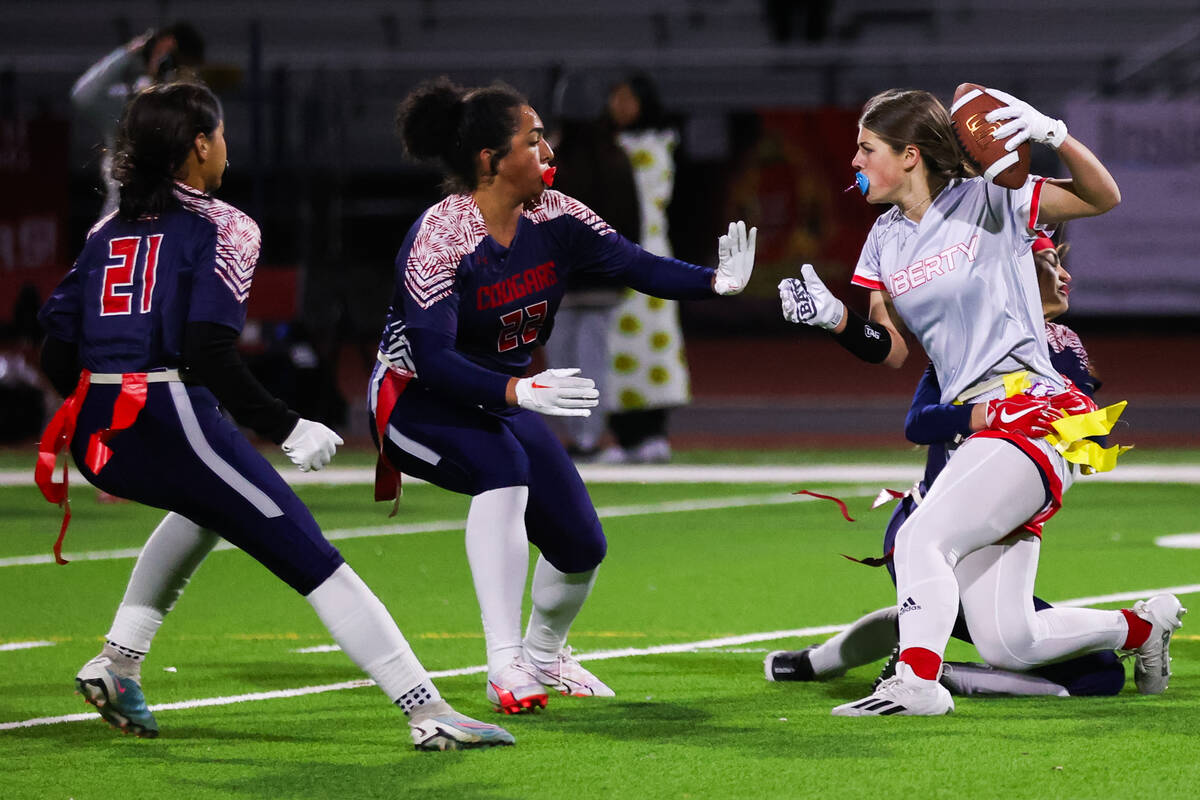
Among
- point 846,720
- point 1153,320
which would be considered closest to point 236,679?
point 846,720

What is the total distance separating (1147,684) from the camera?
516cm

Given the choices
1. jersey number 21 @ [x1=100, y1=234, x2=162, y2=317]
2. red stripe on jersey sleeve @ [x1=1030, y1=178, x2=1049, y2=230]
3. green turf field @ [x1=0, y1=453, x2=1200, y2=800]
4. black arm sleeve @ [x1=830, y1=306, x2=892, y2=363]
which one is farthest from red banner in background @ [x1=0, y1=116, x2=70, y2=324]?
red stripe on jersey sleeve @ [x1=1030, y1=178, x2=1049, y2=230]

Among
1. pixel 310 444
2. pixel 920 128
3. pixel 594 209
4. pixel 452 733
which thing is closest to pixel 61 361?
pixel 310 444

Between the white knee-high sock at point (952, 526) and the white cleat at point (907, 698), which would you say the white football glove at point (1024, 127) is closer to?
the white knee-high sock at point (952, 526)

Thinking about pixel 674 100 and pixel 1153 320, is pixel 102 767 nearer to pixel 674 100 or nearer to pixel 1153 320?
pixel 1153 320

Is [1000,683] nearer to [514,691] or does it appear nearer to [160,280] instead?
[514,691]

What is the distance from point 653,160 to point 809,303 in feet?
22.4

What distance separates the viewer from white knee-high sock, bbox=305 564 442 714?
4.45m

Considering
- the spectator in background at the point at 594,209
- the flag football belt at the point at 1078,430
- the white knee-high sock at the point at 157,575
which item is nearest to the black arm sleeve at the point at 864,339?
the flag football belt at the point at 1078,430

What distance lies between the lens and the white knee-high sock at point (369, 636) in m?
4.45

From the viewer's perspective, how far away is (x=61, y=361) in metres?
4.68

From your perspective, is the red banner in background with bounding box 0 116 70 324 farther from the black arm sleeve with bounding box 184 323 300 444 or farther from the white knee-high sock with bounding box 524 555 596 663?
the black arm sleeve with bounding box 184 323 300 444

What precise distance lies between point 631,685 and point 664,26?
19477mm

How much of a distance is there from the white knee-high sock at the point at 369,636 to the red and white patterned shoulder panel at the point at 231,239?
2.37 feet
